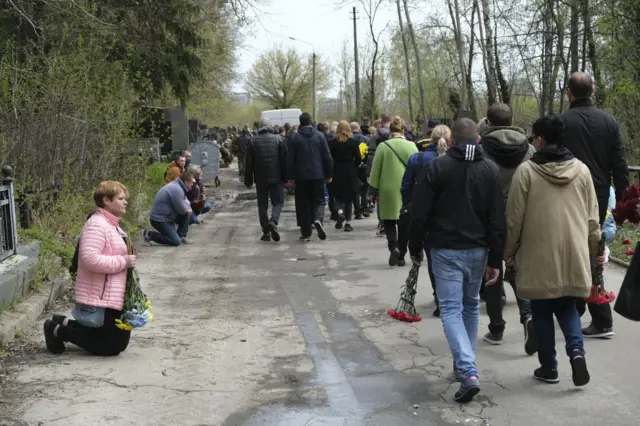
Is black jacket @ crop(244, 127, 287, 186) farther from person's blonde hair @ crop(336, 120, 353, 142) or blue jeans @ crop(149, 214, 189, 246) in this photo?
person's blonde hair @ crop(336, 120, 353, 142)

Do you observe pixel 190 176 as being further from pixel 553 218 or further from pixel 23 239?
pixel 553 218

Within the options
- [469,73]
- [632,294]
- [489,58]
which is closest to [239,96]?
[469,73]

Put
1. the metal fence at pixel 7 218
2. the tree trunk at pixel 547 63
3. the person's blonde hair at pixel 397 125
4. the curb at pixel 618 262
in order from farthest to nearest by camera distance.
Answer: the tree trunk at pixel 547 63
the person's blonde hair at pixel 397 125
the curb at pixel 618 262
the metal fence at pixel 7 218

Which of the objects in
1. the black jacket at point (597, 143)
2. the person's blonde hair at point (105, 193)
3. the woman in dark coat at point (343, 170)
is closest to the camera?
the person's blonde hair at point (105, 193)

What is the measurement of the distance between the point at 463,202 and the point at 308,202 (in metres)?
9.03

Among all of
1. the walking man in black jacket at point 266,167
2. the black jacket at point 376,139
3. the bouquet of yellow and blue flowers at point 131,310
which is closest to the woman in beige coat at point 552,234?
the bouquet of yellow and blue flowers at point 131,310

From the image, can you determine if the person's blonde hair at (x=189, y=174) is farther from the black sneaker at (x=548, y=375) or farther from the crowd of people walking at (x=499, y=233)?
the black sneaker at (x=548, y=375)

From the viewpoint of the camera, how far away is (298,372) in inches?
265

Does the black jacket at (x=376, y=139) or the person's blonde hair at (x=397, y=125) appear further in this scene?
the black jacket at (x=376, y=139)

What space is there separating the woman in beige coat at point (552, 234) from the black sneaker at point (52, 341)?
3490mm

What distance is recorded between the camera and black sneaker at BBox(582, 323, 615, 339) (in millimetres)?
7531

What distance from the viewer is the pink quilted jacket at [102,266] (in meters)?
6.95

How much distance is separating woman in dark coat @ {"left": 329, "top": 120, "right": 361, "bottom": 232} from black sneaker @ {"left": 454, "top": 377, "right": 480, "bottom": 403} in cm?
1084

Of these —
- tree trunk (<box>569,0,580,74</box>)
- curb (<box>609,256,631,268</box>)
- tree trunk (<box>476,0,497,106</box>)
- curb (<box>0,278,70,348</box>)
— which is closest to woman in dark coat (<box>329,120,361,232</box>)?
curb (<box>609,256,631,268</box>)
